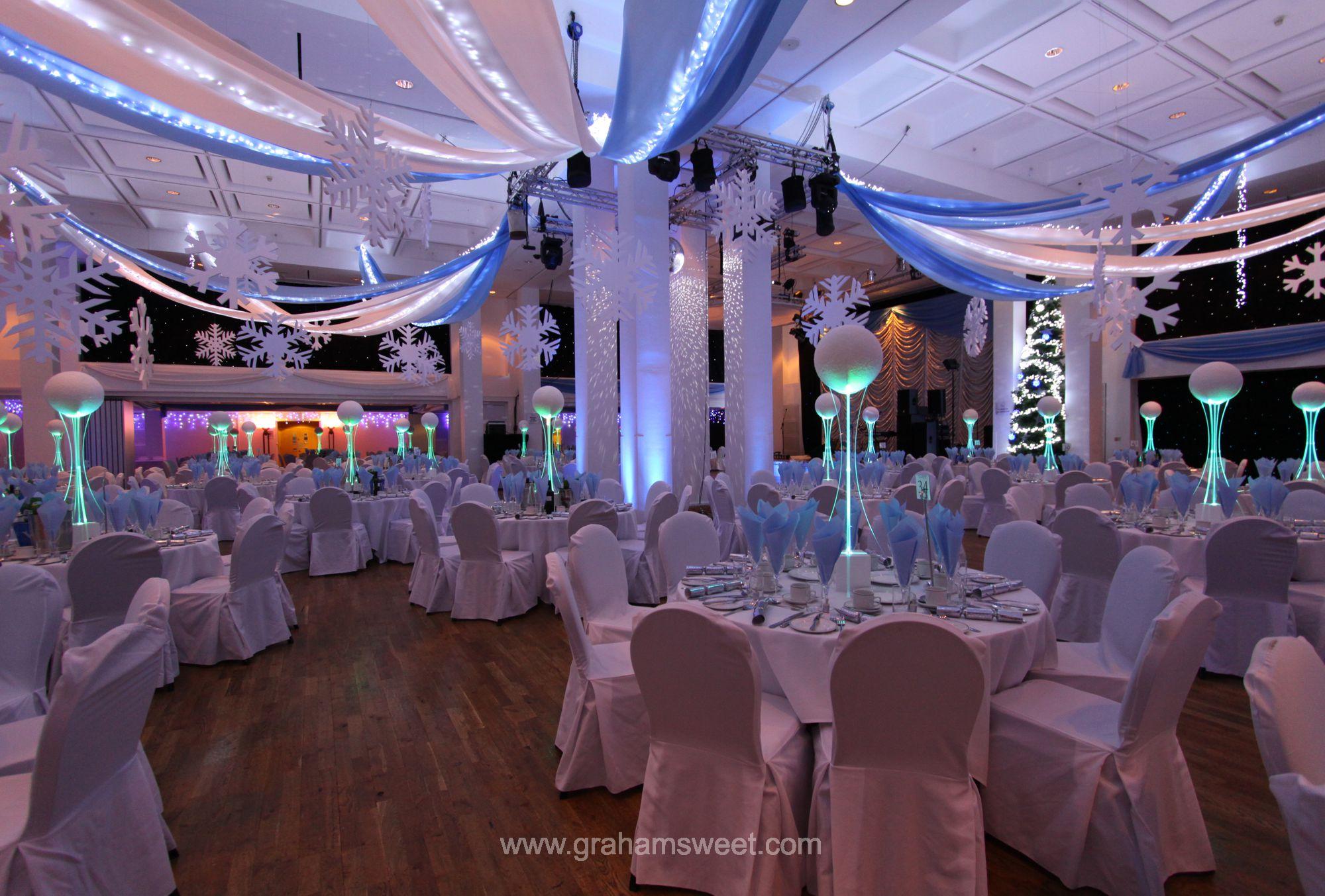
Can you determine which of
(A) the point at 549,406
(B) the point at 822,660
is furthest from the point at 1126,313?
(A) the point at 549,406

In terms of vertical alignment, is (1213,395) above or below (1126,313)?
below

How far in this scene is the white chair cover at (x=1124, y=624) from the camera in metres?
2.46

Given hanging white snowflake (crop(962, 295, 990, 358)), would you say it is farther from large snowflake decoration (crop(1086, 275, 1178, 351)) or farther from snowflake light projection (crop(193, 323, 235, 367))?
snowflake light projection (crop(193, 323, 235, 367))

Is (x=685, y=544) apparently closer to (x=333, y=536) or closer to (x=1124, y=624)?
(x=1124, y=624)

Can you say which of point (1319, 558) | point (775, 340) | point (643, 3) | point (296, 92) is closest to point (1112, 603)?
point (1319, 558)

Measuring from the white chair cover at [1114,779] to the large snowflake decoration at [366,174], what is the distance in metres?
3.51

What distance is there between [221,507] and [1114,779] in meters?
9.25

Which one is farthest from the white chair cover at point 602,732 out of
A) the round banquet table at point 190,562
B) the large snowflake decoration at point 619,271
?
the large snowflake decoration at point 619,271

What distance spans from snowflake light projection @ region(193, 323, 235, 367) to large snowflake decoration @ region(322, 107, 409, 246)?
33.4ft

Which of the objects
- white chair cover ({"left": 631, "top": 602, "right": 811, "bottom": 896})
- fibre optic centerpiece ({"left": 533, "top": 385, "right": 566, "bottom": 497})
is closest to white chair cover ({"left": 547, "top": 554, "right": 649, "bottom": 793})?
white chair cover ({"left": 631, "top": 602, "right": 811, "bottom": 896})

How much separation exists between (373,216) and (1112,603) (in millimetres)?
3834

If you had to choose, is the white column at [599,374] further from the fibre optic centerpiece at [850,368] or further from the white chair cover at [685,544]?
the fibre optic centerpiece at [850,368]

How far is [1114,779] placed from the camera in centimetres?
198

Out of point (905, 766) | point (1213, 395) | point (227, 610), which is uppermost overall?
point (1213, 395)
